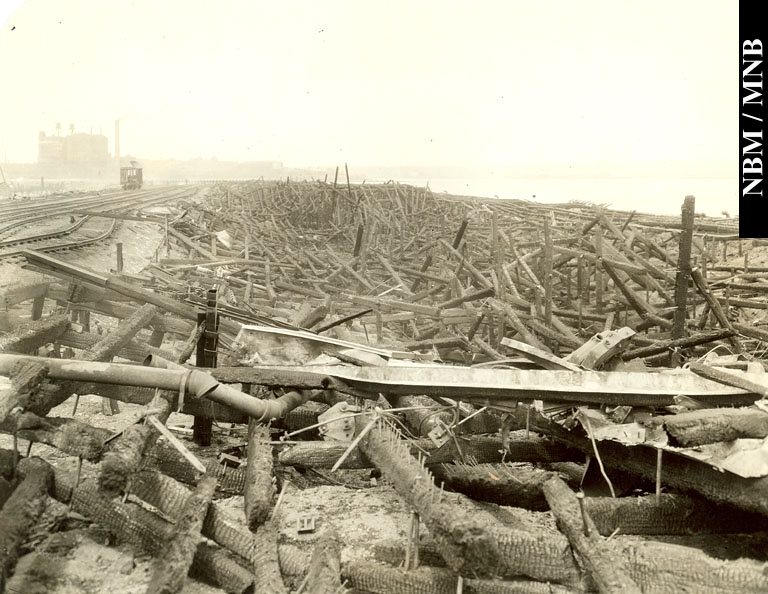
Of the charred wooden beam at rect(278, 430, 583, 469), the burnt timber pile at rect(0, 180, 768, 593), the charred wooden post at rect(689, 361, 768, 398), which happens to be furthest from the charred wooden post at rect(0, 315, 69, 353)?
the charred wooden post at rect(689, 361, 768, 398)

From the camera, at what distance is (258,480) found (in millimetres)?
3107

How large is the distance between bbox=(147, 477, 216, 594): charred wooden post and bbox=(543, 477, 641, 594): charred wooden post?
1.81 m

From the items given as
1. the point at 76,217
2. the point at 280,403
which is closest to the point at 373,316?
the point at 280,403

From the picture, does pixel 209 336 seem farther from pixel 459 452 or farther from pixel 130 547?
pixel 459 452

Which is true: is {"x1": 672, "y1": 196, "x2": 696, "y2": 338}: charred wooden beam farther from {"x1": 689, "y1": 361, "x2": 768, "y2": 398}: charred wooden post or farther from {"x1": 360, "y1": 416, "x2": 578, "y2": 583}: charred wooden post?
{"x1": 360, "y1": 416, "x2": 578, "y2": 583}: charred wooden post

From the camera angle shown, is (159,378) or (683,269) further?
(683,269)

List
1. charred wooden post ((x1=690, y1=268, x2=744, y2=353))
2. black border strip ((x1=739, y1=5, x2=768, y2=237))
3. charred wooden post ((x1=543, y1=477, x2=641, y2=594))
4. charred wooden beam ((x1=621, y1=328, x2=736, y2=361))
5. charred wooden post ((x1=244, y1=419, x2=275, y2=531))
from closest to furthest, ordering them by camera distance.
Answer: charred wooden post ((x1=543, y1=477, x2=641, y2=594)) → charred wooden post ((x1=244, y1=419, x2=275, y2=531)) → black border strip ((x1=739, y1=5, x2=768, y2=237)) → charred wooden beam ((x1=621, y1=328, x2=736, y2=361)) → charred wooden post ((x1=690, y1=268, x2=744, y2=353))

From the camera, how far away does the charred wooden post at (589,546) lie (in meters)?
2.53

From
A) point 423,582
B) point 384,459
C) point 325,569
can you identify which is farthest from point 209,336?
point 423,582

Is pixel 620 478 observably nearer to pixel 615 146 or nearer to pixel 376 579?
pixel 376 579

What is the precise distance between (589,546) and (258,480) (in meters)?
1.67

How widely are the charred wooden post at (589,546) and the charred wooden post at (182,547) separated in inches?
71.1

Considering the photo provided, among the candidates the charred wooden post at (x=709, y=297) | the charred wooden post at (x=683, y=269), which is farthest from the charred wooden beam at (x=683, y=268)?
the charred wooden post at (x=709, y=297)

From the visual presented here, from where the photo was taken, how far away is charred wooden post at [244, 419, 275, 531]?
2.93 meters
